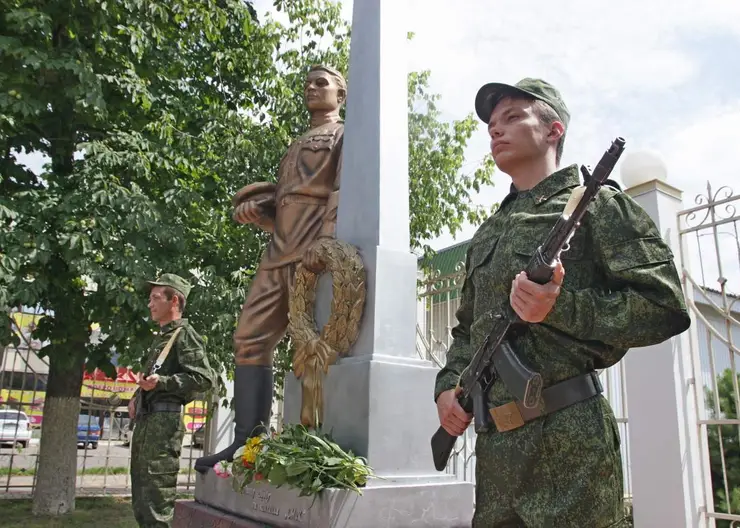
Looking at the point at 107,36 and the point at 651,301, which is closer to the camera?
the point at 651,301

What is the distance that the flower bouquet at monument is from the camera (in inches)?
112

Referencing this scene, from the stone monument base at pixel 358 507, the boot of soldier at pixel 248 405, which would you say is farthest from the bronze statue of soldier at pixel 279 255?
the stone monument base at pixel 358 507

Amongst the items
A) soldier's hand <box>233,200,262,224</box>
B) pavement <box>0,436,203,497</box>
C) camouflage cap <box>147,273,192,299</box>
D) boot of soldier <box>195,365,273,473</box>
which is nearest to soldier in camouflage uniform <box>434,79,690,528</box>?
boot of soldier <box>195,365,273,473</box>

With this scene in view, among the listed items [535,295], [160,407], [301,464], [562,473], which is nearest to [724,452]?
[301,464]

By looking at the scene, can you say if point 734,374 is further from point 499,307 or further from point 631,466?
point 499,307

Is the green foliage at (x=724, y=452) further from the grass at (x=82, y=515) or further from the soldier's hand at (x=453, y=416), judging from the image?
the grass at (x=82, y=515)

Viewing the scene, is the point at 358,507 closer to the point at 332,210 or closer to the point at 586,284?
the point at 586,284

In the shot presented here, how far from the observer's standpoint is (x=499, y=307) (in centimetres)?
189

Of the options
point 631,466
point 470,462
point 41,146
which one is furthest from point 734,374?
point 41,146

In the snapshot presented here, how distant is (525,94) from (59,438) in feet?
24.6

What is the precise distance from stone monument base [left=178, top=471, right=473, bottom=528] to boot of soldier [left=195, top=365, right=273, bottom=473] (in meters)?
0.35

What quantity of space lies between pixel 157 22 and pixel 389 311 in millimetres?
6261

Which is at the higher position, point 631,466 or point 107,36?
point 107,36

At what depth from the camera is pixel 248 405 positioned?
3.98 m
